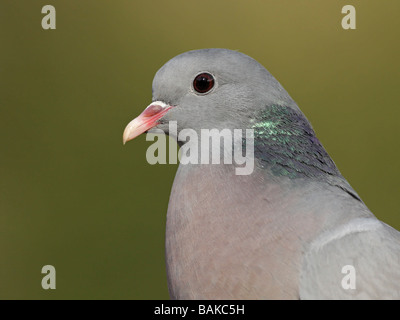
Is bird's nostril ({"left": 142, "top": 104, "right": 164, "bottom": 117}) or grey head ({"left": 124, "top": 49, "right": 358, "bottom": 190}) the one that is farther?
bird's nostril ({"left": 142, "top": 104, "right": 164, "bottom": 117})

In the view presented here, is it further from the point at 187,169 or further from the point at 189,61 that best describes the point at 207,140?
the point at 189,61

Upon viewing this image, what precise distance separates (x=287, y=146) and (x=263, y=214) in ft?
1.11

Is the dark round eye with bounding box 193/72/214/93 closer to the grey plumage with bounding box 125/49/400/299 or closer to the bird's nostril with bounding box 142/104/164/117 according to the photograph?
the grey plumage with bounding box 125/49/400/299

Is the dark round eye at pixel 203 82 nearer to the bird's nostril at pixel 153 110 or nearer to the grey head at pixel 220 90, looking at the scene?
the grey head at pixel 220 90

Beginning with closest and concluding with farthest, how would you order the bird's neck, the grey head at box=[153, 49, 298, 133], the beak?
the bird's neck
the grey head at box=[153, 49, 298, 133]
the beak

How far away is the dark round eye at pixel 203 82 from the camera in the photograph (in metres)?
2.28

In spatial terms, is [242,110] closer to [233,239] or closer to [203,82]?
[203,82]

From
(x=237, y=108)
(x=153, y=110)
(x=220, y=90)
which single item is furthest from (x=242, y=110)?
(x=153, y=110)

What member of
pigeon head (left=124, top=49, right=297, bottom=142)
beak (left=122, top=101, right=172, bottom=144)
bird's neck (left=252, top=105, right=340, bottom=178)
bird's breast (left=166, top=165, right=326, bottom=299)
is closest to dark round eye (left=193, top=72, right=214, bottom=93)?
pigeon head (left=124, top=49, right=297, bottom=142)

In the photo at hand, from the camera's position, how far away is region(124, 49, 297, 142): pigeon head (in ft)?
7.22

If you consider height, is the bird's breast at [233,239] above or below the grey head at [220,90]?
below

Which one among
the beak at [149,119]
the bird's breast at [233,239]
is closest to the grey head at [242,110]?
the beak at [149,119]

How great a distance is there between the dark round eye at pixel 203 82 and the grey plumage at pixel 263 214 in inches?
0.9

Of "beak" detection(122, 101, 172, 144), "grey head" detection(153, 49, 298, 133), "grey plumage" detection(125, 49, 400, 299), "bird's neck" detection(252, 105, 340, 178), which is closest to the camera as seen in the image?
"grey plumage" detection(125, 49, 400, 299)
